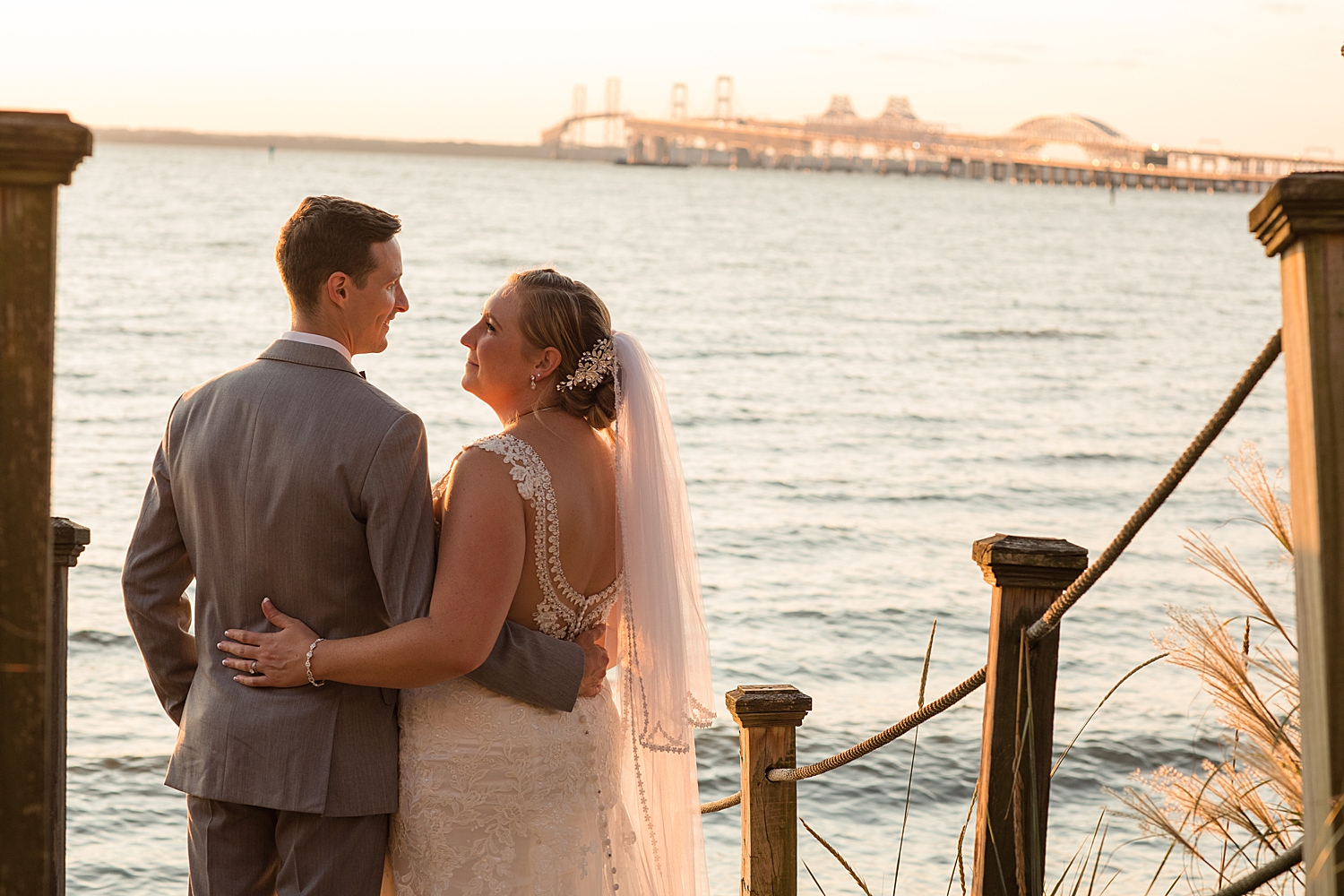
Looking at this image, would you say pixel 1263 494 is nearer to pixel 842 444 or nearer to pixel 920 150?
pixel 842 444

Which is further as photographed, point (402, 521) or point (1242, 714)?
point (402, 521)

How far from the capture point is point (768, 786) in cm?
347

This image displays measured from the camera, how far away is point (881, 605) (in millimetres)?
10547

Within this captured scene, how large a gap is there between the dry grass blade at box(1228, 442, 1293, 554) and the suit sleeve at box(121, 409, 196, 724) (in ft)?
6.62

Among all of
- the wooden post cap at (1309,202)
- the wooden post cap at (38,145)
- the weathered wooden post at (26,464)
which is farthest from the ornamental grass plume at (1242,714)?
the wooden post cap at (38,145)

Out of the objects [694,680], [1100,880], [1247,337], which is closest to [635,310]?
[1247,337]

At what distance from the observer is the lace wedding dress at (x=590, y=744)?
2.63 m

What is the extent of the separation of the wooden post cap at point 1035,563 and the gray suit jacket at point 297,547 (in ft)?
3.60

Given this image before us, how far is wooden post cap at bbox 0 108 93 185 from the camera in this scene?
1622 mm

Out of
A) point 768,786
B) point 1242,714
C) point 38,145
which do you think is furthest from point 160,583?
point 1242,714

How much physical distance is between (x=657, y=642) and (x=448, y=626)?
661mm

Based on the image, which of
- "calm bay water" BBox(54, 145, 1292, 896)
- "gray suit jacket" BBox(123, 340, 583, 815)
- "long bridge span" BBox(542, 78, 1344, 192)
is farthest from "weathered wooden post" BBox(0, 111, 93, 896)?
"long bridge span" BBox(542, 78, 1344, 192)

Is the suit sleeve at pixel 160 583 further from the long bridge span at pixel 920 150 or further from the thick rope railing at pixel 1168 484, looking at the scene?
the long bridge span at pixel 920 150

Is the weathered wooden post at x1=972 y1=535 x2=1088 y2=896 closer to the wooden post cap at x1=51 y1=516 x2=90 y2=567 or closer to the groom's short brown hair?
the groom's short brown hair
